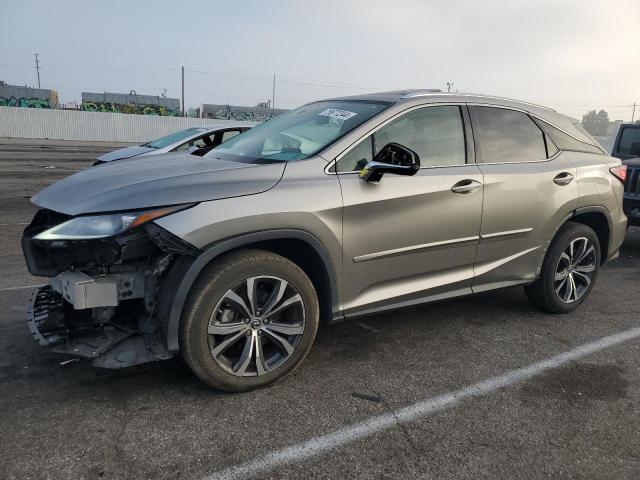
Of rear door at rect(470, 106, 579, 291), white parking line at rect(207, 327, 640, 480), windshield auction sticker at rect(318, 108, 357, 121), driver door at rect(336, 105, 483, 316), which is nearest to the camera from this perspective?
white parking line at rect(207, 327, 640, 480)

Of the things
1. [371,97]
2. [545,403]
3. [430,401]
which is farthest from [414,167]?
[545,403]

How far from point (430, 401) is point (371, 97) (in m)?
2.20

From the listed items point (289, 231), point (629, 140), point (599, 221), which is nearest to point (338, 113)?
point (289, 231)

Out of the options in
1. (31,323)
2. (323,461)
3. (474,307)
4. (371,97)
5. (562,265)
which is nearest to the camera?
(323,461)

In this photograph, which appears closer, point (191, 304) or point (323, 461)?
point (323, 461)

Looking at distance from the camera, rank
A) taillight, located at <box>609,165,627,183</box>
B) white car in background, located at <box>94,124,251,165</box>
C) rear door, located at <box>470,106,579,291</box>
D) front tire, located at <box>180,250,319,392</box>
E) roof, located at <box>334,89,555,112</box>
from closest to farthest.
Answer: front tire, located at <box>180,250,319,392</box>
roof, located at <box>334,89,555,112</box>
rear door, located at <box>470,106,579,291</box>
taillight, located at <box>609,165,627,183</box>
white car in background, located at <box>94,124,251,165</box>

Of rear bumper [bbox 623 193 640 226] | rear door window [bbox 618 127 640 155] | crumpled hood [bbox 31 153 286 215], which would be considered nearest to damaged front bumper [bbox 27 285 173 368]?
crumpled hood [bbox 31 153 286 215]

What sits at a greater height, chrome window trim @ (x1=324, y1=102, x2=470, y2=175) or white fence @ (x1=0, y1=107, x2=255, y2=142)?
chrome window trim @ (x1=324, y1=102, x2=470, y2=175)

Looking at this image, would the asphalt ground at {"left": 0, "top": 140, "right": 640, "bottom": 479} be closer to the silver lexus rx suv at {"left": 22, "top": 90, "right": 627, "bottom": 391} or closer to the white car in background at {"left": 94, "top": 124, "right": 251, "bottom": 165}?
the silver lexus rx suv at {"left": 22, "top": 90, "right": 627, "bottom": 391}

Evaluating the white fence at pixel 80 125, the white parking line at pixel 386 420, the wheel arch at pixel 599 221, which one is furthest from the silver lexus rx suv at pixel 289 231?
the white fence at pixel 80 125

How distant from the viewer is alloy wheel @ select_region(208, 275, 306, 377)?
2.92 meters

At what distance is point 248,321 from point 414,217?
1.30m

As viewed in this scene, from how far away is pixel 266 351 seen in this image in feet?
10.5

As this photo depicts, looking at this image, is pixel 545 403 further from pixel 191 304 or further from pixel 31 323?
pixel 31 323
